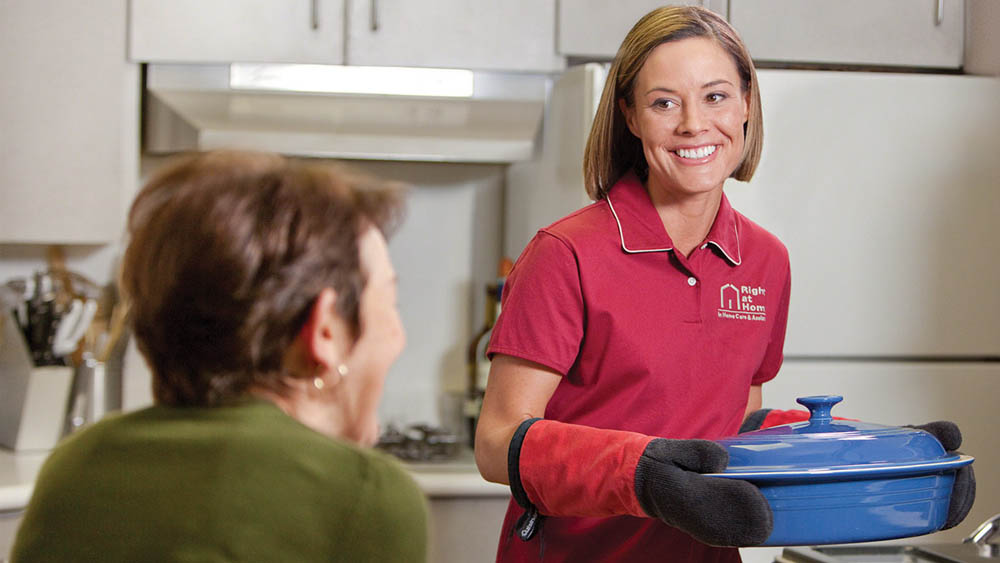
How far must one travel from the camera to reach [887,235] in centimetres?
191

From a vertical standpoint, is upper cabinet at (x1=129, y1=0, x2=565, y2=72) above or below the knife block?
above

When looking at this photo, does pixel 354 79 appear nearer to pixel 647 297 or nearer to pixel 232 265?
pixel 647 297

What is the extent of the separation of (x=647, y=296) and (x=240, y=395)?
0.63m

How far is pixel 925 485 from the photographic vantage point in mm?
932

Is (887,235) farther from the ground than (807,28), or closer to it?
closer to it

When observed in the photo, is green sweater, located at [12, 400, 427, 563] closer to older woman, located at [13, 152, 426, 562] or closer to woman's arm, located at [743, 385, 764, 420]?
older woman, located at [13, 152, 426, 562]

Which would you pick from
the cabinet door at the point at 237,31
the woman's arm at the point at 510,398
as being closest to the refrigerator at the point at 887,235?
the cabinet door at the point at 237,31

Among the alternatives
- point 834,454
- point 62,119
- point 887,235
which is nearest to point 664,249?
point 834,454

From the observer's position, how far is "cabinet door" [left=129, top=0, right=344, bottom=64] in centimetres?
209

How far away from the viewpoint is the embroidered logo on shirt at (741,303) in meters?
1.20

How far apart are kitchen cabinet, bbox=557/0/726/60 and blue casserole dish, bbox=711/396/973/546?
52.7 inches

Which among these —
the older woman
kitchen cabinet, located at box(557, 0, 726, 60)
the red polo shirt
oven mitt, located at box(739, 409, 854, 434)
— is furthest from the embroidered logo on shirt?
kitchen cabinet, located at box(557, 0, 726, 60)

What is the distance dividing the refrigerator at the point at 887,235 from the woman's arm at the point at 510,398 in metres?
0.82

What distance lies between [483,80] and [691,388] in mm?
1149
